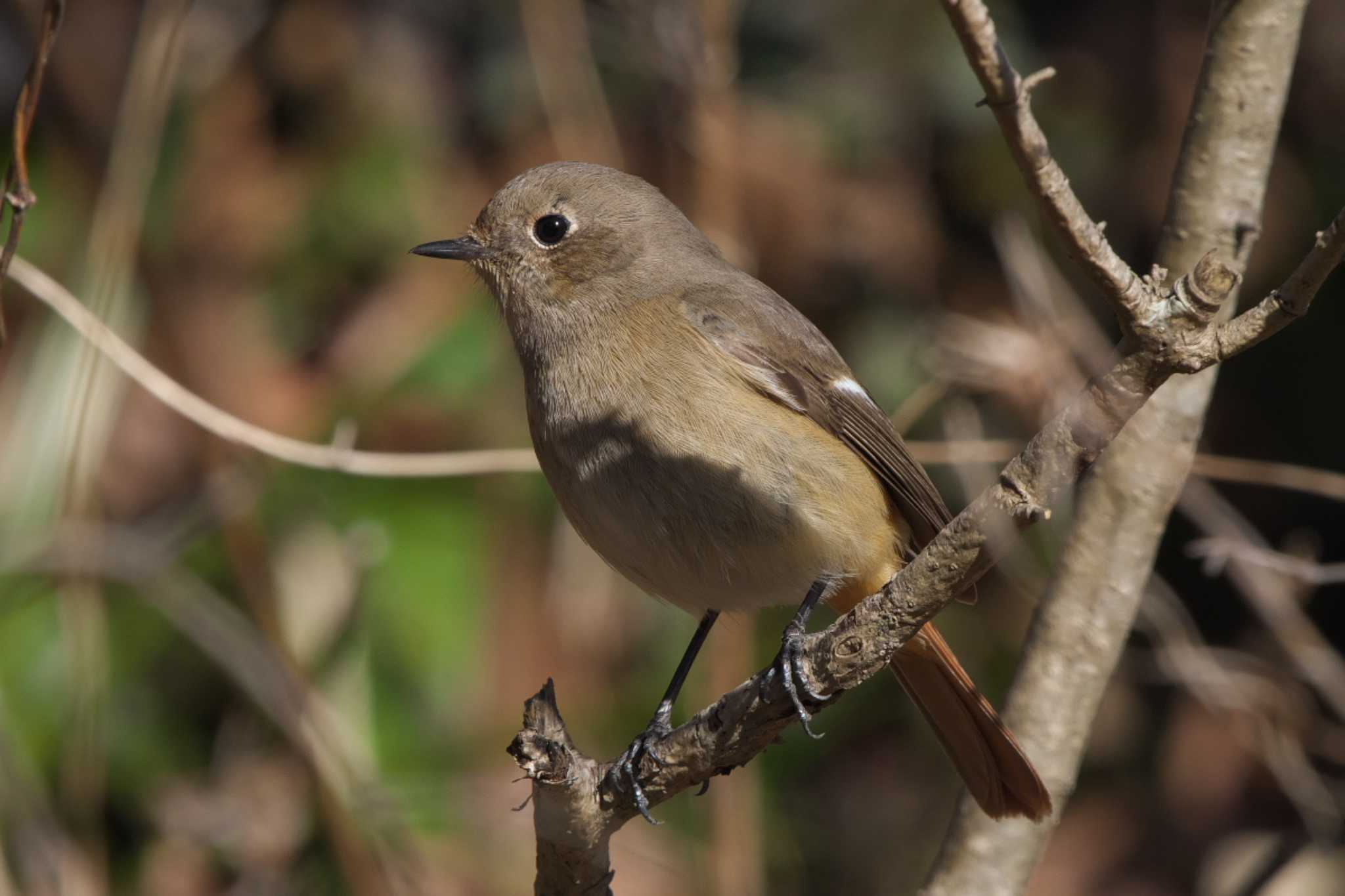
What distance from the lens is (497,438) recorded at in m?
4.64

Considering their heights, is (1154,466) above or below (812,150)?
below

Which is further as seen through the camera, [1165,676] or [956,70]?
[956,70]

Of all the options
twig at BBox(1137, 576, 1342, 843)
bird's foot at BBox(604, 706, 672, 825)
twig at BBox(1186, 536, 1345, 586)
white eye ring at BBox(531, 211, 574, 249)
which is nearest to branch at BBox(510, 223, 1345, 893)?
bird's foot at BBox(604, 706, 672, 825)

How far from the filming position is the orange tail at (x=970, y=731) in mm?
2908

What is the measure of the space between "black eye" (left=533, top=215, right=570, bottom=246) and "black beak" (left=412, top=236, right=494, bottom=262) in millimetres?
126

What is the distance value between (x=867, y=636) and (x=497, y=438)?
2.56 metres

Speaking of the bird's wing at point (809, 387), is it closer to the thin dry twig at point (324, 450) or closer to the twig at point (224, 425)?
the thin dry twig at point (324, 450)

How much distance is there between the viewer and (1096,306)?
4.94 metres

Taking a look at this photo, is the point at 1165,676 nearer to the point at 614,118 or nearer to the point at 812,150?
the point at 812,150

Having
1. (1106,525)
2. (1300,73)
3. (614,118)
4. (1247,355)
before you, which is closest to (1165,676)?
(1247,355)

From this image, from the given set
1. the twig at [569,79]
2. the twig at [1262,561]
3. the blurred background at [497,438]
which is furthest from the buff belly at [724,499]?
the twig at [569,79]

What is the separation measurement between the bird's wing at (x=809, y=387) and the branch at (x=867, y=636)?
877 mm

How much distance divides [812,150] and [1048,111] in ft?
2.56

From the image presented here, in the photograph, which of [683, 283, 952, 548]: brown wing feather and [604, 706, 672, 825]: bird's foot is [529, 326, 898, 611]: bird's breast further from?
[604, 706, 672, 825]: bird's foot
